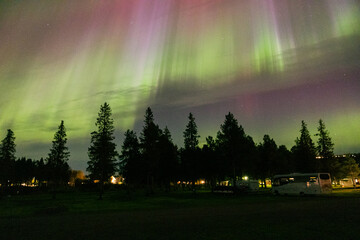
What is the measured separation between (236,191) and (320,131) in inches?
1554

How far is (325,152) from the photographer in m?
74.0

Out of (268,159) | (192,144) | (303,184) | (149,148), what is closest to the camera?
(303,184)

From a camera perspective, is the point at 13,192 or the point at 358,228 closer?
the point at 358,228

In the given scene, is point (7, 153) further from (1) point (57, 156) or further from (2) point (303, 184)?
(2) point (303, 184)

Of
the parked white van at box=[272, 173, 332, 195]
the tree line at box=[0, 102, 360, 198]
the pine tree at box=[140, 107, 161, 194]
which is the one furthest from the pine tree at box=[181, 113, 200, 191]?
the parked white van at box=[272, 173, 332, 195]

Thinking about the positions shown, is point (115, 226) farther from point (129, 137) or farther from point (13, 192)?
point (13, 192)

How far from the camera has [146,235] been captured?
39.4 ft

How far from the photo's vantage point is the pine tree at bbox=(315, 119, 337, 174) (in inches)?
2854

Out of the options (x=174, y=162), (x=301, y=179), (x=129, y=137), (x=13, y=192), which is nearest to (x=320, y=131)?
(x=301, y=179)

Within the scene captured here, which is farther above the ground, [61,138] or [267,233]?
[61,138]

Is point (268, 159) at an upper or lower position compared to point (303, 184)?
upper

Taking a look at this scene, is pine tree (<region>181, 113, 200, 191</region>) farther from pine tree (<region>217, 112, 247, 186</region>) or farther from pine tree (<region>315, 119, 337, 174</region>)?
pine tree (<region>315, 119, 337, 174</region>)

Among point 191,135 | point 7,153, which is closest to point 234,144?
point 191,135

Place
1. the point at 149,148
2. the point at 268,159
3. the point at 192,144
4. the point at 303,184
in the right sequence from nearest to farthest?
1. the point at 303,184
2. the point at 149,148
3. the point at 192,144
4. the point at 268,159
